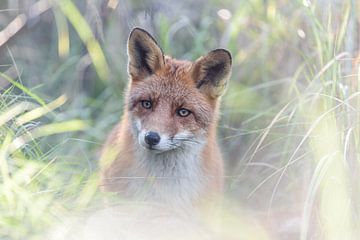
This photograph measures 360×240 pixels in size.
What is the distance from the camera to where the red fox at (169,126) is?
4418 millimetres

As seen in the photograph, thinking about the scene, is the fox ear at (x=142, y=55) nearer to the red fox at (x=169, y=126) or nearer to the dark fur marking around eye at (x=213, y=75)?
the red fox at (x=169, y=126)

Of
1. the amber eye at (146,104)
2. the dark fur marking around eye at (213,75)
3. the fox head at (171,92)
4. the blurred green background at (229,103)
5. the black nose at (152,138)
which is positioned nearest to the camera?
the blurred green background at (229,103)

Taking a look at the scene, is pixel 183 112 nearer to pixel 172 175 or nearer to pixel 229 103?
pixel 172 175

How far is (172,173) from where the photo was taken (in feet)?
15.0

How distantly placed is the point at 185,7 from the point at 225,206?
265 centimetres

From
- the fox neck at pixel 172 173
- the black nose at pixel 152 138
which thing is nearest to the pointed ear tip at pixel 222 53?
the fox neck at pixel 172 173

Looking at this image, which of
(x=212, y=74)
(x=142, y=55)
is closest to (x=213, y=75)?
(x=212, y=74)

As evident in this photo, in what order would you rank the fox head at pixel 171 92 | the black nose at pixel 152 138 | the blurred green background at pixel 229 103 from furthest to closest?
1. the fox head at pixel 171 92
2. the black nose at pixel 152 138
3. the blurred green background at pixel 229 103

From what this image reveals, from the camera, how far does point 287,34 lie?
6074 millimetres

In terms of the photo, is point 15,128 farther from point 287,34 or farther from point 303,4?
point 287,34

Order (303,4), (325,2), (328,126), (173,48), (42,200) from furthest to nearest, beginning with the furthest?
(173,48) < (325,2) < (303,4) < (328,126) < (42,200)

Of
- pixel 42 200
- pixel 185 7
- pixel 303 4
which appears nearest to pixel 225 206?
pixel 303 4

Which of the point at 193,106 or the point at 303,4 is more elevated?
the point at 303,4

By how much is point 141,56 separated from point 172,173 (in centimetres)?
81
